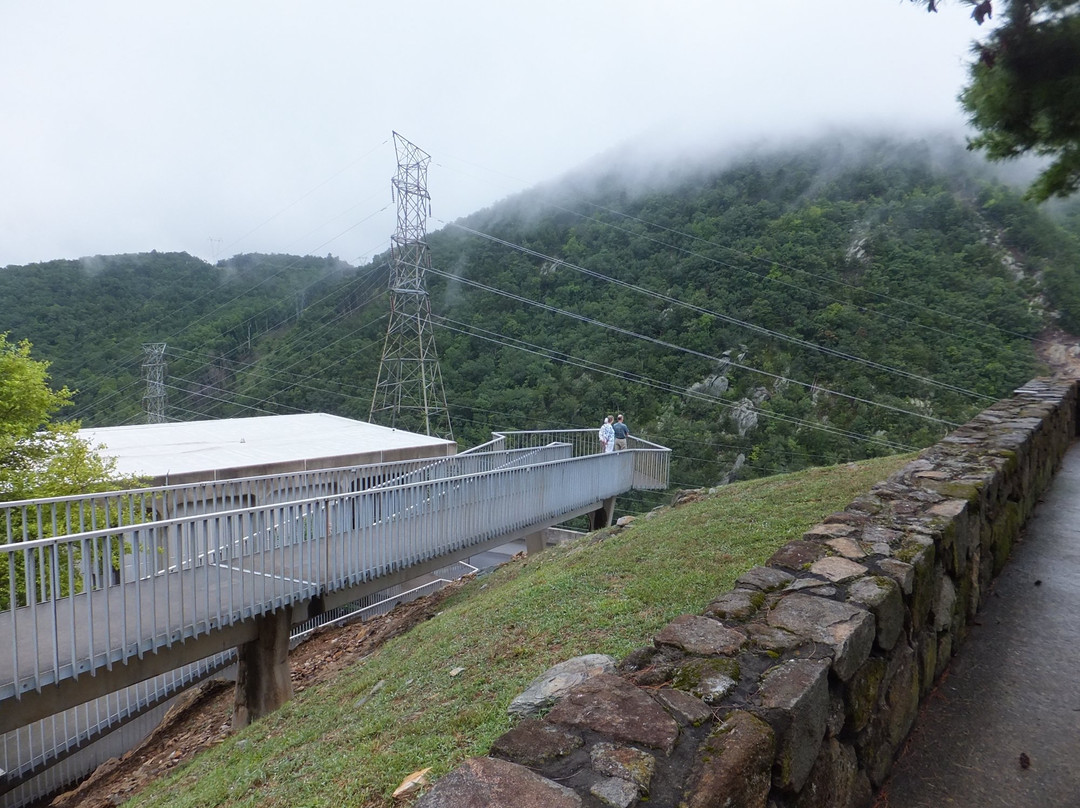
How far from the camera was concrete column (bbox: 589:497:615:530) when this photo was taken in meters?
16.6

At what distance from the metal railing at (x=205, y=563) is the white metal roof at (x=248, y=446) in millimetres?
2244

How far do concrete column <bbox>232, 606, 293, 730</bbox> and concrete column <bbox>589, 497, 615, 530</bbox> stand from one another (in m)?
9.91

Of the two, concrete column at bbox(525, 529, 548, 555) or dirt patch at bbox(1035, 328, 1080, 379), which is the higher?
dirt patch at bbox(1035, 328, 1080, 379)

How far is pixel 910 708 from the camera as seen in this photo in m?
3.06

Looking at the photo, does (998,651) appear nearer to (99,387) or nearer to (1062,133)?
(1062,133)

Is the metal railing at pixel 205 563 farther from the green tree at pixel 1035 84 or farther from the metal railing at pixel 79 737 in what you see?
the green tree at pixel 1035 84

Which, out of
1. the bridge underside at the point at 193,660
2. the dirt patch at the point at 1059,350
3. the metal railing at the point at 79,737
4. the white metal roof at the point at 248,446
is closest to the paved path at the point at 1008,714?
the bridge underside at the point at 193,660

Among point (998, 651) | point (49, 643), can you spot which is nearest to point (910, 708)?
point (998, 651)

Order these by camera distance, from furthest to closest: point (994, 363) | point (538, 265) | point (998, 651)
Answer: point (538, 265)
point (994, 363)
point (998, 651)

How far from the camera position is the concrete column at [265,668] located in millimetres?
7332

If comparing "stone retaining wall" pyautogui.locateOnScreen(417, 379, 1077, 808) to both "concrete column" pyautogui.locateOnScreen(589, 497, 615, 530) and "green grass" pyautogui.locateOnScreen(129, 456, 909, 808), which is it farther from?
"concrete column" pyautogui.locateOnScreen(589, 497, 615, 530)

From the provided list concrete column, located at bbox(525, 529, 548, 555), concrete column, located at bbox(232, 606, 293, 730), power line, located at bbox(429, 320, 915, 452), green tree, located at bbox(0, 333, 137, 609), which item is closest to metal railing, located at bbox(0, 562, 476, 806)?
concrete column, located at bbox(232, 606, 293, 730)

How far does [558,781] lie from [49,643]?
5.50 metres

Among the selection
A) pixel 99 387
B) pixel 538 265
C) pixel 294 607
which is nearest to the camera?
pixel 294 607
